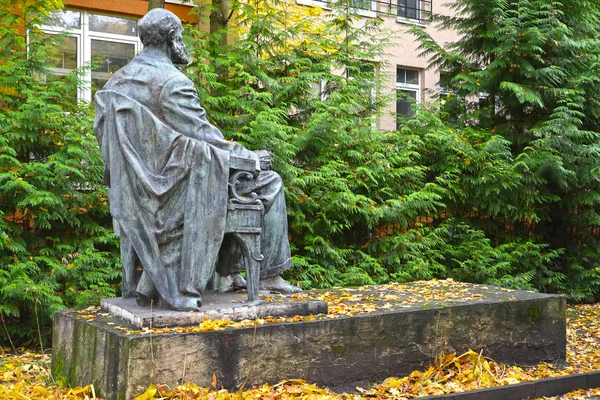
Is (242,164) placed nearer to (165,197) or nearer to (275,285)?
(165,197)

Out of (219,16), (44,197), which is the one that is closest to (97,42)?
(219,16)

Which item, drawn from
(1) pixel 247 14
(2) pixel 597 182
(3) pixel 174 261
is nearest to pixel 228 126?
(1) pixel 247 14

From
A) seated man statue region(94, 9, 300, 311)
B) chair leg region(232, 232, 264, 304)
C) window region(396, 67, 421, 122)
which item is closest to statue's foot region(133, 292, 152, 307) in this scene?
seated man statue region(94, 9, 300, 311)

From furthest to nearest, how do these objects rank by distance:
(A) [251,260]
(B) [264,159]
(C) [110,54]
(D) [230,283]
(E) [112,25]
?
(E) [112,25]
(C) [110,54]
(D) [230,283]
(B) [264,159]
(A) [251,260]

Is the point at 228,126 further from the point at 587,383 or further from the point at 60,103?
the point at 587,383

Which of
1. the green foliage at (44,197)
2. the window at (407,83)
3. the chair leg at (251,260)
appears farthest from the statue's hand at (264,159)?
the window at (407,83)

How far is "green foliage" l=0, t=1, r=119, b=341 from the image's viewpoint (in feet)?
27.9

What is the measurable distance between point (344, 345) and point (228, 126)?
18.5 ft

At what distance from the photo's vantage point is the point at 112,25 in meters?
14.9

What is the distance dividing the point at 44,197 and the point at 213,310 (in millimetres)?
4086

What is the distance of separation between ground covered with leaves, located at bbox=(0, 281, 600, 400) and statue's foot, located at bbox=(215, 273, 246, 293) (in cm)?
54

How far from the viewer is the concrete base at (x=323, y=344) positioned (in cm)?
496

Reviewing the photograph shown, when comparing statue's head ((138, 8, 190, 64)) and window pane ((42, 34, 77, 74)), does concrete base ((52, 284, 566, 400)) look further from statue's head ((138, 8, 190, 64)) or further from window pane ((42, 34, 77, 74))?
window pane ((42, 34, 77, 74))

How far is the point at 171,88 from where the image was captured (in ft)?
18.1
